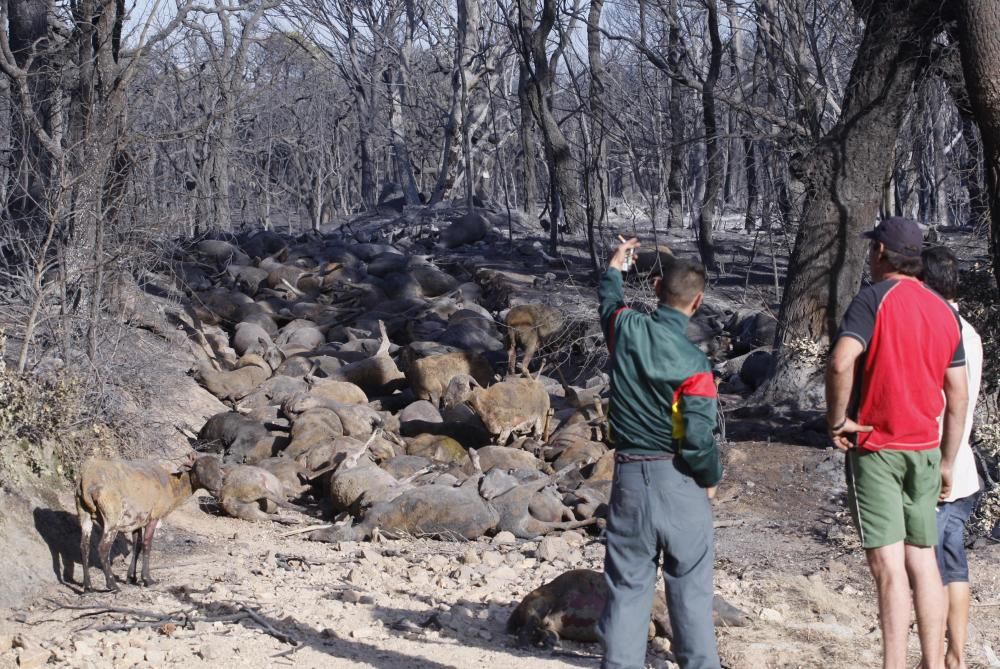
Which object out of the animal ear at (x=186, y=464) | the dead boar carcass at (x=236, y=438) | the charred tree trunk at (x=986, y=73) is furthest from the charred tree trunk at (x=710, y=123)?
the animal ear at (x=186, y=464)

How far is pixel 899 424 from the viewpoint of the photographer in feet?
14.0

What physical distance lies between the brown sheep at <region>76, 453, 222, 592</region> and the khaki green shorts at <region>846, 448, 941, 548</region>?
4537mm

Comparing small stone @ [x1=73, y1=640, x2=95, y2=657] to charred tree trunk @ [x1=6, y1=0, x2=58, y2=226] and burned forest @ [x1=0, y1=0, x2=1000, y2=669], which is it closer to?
burned forest @ [x1=0, y1=0, x2=1000, y2=669]

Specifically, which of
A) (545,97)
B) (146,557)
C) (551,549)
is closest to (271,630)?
(146,557)

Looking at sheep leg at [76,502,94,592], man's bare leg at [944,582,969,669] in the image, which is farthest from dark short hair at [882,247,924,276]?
sheep leg at [76,502,94,592]

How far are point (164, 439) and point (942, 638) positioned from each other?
768 cm

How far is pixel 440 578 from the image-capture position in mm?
7188

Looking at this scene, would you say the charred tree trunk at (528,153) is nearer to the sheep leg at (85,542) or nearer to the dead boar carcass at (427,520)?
the dead boar carcass at (427,520)

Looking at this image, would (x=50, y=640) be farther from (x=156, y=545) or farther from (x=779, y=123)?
(x=779, y=123)

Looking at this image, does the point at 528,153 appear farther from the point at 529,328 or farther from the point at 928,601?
the point at 928,601

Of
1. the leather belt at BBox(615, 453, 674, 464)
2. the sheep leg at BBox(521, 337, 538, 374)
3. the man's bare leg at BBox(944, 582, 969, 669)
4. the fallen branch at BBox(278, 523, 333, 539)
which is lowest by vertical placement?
the fallen branch at BBox(278, 523, 333, 539)

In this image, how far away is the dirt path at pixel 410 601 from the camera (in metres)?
5.50

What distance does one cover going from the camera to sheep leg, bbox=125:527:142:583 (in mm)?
7134

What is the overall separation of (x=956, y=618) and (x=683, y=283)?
1.92m
